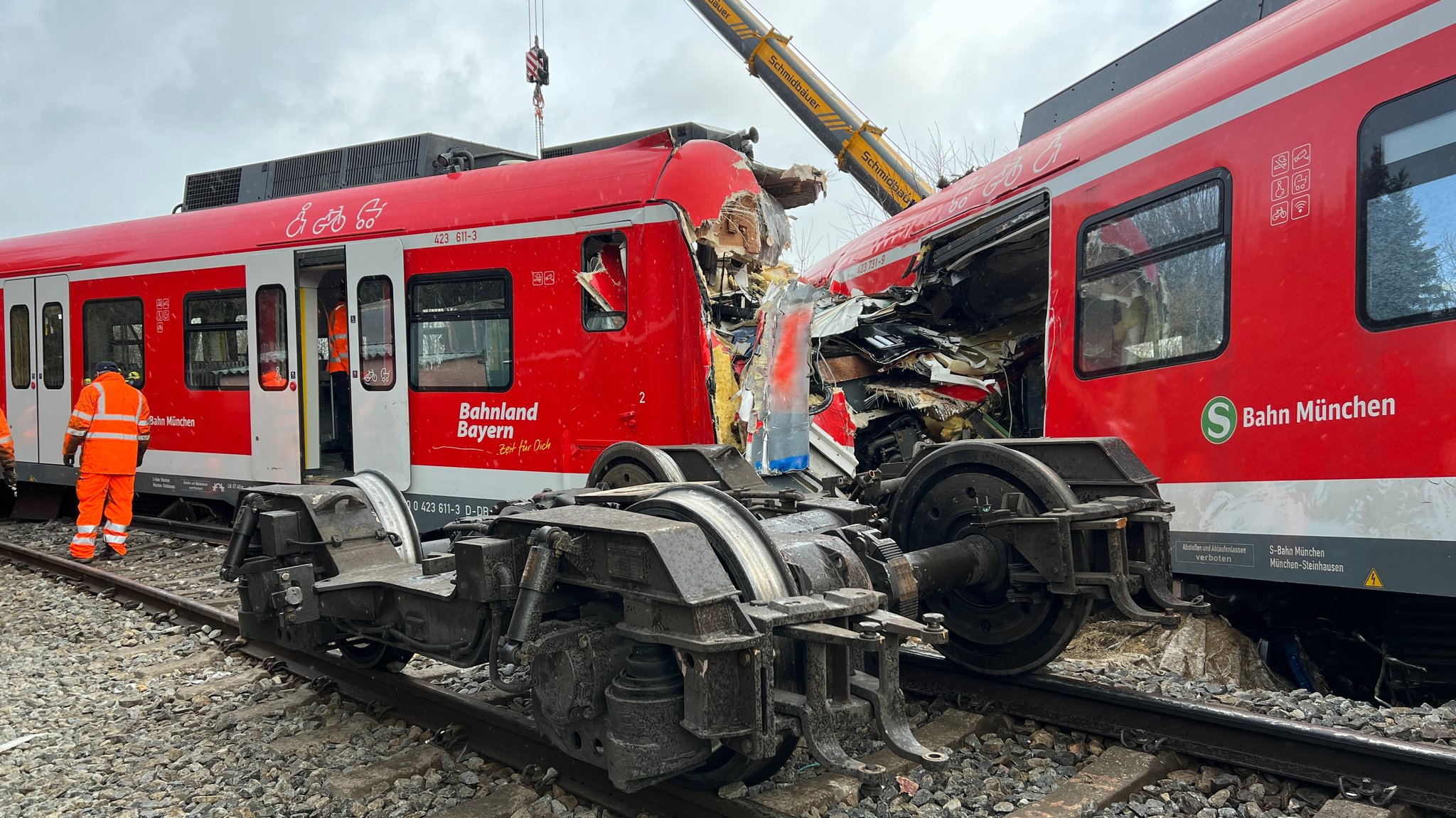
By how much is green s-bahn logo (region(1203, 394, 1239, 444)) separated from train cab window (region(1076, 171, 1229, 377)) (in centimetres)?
27

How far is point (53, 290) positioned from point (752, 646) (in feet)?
35.7

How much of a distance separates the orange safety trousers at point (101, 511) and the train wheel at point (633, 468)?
240 inches

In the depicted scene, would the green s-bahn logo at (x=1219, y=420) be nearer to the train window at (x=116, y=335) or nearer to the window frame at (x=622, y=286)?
the window frame at (x=622, y=286)

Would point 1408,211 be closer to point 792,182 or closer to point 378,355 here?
point 792,182

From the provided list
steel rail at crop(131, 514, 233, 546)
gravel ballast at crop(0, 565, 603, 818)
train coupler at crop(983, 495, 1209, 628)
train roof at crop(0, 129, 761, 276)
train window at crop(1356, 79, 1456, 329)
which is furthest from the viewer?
steel rail at crop(131, 514, 233, 546)

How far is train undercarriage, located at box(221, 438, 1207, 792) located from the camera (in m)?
2.45

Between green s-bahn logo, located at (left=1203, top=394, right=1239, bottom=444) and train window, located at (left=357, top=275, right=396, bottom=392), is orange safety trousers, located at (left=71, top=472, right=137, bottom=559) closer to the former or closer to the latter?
train window, located at (left=357, top=275, right=396, bottom=392)

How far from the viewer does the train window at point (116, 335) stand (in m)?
9.43

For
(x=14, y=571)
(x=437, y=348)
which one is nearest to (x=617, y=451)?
(x=437, y=348)

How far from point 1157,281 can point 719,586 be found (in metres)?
3.90

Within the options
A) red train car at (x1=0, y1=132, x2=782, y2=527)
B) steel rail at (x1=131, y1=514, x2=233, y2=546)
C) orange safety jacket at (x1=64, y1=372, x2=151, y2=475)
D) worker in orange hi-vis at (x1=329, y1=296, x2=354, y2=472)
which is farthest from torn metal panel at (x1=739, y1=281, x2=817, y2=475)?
orange safety jacket at (x1=64, y1=372, x2=151, y2=475)

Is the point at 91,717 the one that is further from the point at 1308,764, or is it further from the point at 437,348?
the point at 1308,764

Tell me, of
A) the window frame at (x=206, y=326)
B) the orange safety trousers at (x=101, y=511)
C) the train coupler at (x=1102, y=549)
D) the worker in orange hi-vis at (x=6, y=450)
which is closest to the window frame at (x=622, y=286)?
the window frame at (x=206, y=326)

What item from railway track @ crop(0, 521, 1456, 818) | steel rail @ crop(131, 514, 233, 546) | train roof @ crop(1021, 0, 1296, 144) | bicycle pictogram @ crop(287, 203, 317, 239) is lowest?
steel rail @ crop(131, 514, 233, 546)
